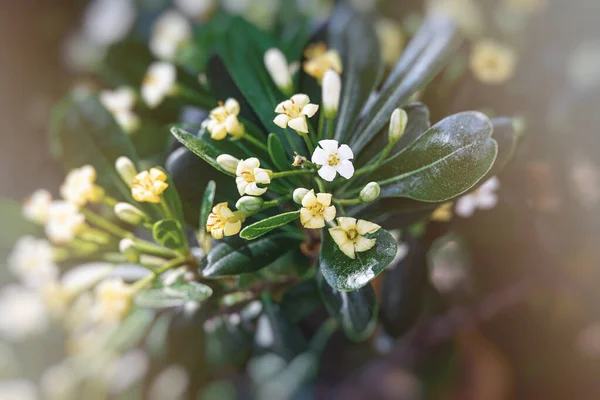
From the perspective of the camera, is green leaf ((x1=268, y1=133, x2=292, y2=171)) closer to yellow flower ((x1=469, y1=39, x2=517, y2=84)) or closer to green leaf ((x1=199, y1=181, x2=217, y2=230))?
green leaf ((x1=199, y1=181, x2=217, y2=230))

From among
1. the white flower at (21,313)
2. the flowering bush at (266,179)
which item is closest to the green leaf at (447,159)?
the flowering bush at (266,179)

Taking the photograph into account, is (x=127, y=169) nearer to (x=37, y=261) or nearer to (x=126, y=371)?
(x=37, y=261)

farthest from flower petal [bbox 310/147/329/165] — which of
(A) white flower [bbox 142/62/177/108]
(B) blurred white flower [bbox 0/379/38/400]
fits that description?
(B) blurred white flower [bbox 0/379/38/400]

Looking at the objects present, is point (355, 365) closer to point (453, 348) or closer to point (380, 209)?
point (453, 348)

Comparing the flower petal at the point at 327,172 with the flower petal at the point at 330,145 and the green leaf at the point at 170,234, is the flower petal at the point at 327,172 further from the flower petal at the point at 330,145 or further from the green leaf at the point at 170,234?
the green leaf at the point at 170,234

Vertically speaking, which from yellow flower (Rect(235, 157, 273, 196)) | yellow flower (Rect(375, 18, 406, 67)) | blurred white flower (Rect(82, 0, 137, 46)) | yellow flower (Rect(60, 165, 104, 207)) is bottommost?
yellow flower (Rect(375, 18, 406, 67))

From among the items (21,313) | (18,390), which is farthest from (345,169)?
(18,390)
